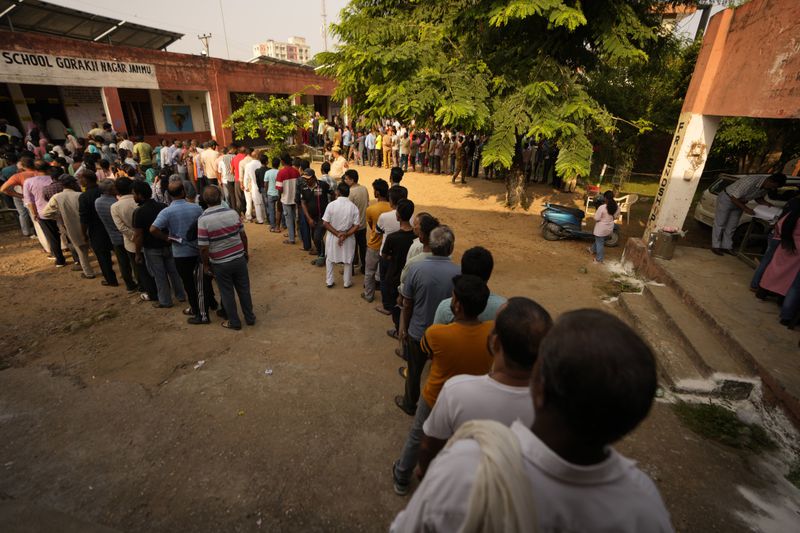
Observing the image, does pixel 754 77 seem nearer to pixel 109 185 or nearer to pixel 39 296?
pixel 109 185

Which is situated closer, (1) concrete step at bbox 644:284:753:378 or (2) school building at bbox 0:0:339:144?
(1) concrete step at bbox 644:284:753:378

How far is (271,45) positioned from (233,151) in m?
130

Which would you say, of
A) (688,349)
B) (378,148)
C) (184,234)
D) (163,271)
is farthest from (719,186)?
(378,148)

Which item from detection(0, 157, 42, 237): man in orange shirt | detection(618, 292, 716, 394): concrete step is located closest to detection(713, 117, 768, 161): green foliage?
detection(618, 292, 716, 394): concrete step

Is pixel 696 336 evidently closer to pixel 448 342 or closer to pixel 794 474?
pixel 794 474

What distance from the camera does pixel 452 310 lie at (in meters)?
2.59

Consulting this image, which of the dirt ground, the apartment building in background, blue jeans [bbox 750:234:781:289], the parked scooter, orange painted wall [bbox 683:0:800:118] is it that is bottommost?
the dirt ground

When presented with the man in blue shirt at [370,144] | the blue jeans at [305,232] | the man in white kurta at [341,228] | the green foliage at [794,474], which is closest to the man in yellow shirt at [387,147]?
the man in blue shirt at [370,144]

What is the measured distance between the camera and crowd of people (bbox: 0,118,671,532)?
96 cm

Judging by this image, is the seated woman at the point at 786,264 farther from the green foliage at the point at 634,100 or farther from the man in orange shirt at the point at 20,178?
the man in orange shirt at the point at 20,178

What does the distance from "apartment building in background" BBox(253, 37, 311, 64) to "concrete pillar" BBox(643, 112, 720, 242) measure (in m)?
128

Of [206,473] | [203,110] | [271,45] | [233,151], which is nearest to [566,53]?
[233,151]

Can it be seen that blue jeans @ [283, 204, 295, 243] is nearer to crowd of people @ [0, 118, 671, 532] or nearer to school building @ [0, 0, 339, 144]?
crowd of people @ [0, 118, 671, 532]

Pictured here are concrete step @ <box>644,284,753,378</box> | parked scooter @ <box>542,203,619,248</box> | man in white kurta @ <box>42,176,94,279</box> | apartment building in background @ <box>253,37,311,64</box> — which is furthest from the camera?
apartment building in background @ <box>253,37,311,64</box>
